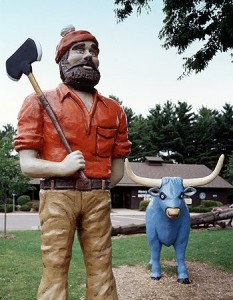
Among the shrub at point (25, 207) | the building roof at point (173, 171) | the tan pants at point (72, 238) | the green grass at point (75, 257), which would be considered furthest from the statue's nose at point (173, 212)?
the building roof at point (173, 171)

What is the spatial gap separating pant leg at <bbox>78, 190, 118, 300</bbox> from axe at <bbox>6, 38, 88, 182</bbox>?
188mm

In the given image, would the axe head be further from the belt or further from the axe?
the belt


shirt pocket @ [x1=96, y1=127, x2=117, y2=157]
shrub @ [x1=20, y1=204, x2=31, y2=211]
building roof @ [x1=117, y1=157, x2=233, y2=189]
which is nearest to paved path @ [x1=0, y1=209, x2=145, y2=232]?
shrub @ [x1=20, y1=204, x2=31, y2=211]

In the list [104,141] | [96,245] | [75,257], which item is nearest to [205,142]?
[75,257]

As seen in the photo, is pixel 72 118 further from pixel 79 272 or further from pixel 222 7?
pixel 222 7

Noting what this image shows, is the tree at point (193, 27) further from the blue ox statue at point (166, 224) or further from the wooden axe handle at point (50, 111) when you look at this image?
the wooden axe handle at point (50, 111)

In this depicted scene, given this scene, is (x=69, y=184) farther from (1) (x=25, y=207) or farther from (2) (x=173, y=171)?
(2) (x=173, y=171)

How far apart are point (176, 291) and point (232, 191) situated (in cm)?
2952

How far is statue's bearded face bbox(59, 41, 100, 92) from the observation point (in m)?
3.11

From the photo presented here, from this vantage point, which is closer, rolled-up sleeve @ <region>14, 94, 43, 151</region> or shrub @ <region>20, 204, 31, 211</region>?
rolled-up sleeve @ <region>14, 94, 43, 151</region>

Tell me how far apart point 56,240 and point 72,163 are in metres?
0.55

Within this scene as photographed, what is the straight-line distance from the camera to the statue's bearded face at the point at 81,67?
311 cm

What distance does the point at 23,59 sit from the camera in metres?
3.03

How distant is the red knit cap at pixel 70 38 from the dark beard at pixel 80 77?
3.7 inches
